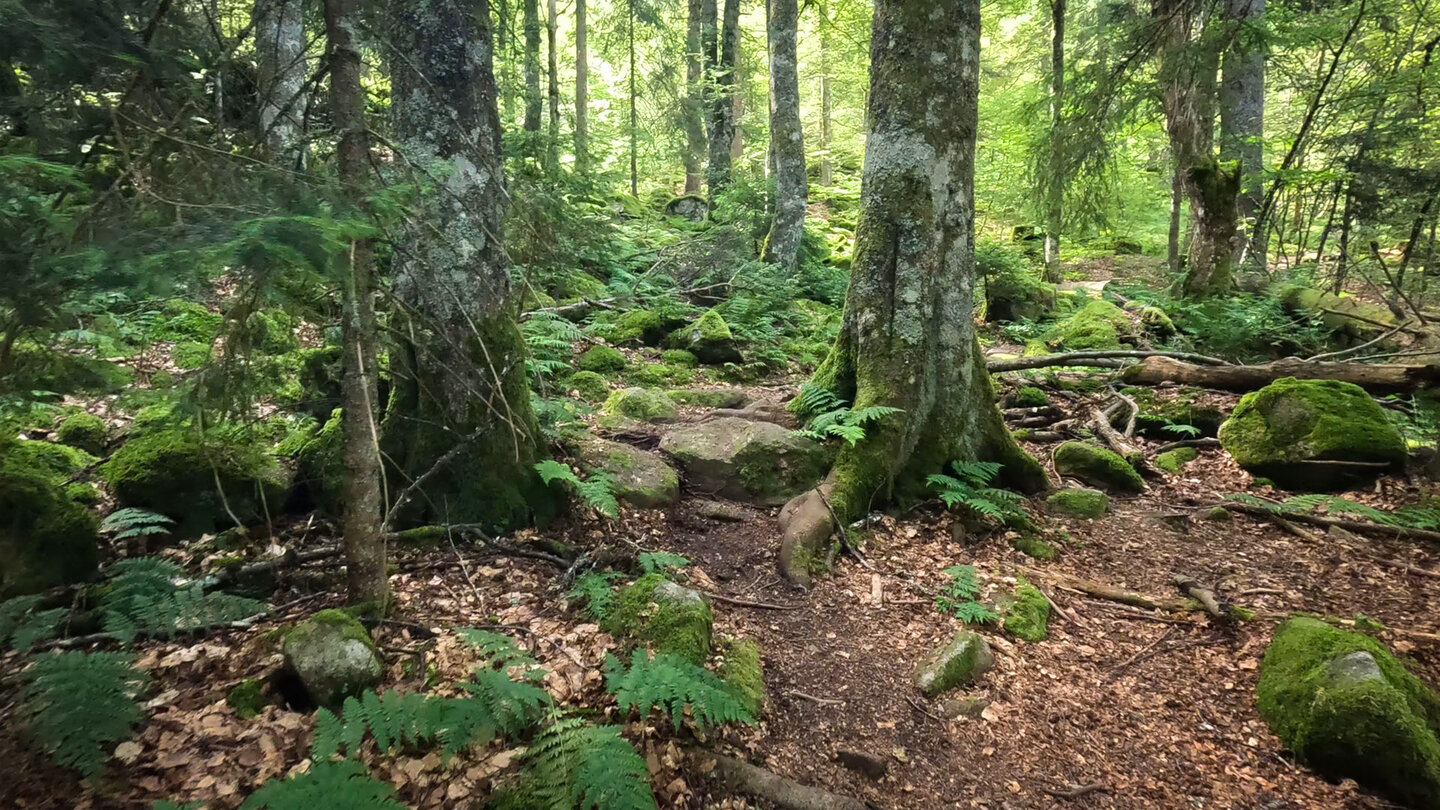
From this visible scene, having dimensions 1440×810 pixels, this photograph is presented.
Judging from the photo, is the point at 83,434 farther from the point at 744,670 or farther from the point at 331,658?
the point at 744,670

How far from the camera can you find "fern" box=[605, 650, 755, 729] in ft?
10.1

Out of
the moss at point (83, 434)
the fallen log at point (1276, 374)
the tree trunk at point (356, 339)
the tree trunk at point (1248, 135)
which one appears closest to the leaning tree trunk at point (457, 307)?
the tree trunk at point (356, 339)

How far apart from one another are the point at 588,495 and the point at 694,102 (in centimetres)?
A: 1677

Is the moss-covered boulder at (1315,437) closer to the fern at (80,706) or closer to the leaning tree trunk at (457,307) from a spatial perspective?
the leaning tree trunk at (457,307)

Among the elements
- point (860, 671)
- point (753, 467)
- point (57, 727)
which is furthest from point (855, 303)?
point (57, 727)

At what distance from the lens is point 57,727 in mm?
2494

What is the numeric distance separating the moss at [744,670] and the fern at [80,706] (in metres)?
2.54

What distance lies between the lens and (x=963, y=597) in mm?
4930

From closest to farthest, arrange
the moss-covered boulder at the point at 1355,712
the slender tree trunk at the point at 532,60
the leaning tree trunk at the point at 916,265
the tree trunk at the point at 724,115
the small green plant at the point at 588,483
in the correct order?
the moss-covered boulder at the point at 1355,712, the small green plant at the point at 588,483, the leaning tree trunk at the point at 916,265, the slender tree trunk at the point at 532,60, the tree trunk at the point at 724,115

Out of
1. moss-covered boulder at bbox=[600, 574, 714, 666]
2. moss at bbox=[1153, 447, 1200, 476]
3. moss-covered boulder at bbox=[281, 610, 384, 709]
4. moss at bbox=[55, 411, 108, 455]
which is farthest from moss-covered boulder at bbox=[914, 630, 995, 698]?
moss at bbox=[55, 411, 108, 455]

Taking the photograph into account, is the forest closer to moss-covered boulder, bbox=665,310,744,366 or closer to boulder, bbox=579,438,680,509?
boulder, bbox=579,438,680,509

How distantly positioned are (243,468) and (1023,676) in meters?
5.24

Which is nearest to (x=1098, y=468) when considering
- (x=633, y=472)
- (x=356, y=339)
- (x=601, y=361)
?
(x=633, y=472)

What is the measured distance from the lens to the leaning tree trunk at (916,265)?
19.7ft
